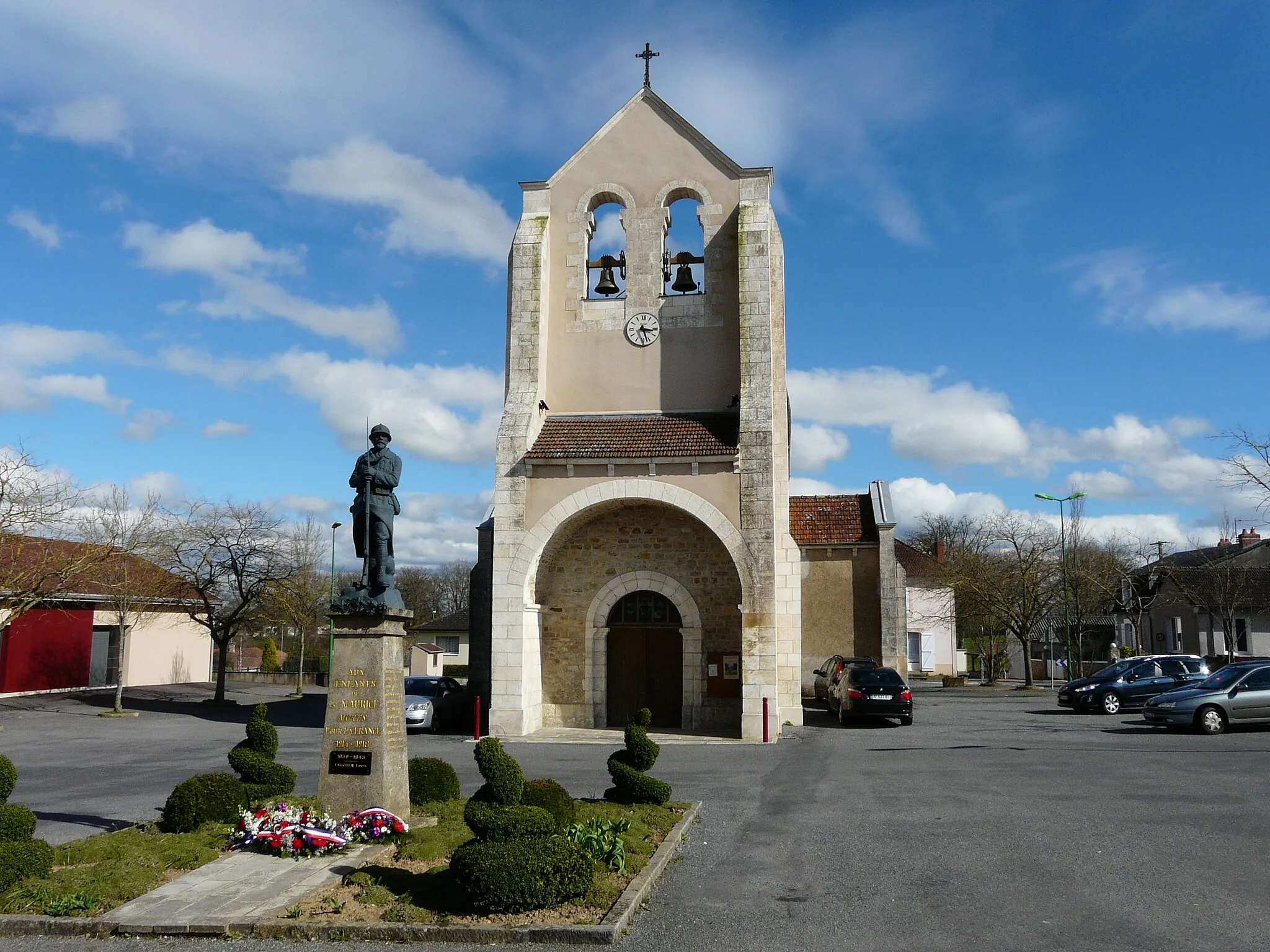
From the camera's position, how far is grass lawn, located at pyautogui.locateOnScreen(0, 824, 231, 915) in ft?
21.4

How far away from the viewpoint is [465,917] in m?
6.30

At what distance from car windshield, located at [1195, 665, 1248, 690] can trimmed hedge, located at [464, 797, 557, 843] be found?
16.8 metres

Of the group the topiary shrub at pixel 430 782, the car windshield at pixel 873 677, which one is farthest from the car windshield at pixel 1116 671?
the topiary shrub at pixel 430 782

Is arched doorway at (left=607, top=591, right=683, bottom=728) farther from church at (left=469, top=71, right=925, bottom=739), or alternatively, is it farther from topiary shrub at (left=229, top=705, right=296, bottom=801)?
topiary shrub at (left=229, top=705, right=296, bottom=801)

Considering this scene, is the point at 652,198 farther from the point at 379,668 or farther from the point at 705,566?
Answer: the point at 379,668

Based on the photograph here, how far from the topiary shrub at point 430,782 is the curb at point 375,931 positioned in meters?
3.40

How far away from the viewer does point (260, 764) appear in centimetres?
918

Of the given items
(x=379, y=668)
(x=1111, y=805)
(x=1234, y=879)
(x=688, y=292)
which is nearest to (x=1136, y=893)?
(x=1234, y=879)

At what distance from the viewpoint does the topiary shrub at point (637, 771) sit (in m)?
9.84

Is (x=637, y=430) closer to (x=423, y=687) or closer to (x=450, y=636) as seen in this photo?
(x=423, y=687)

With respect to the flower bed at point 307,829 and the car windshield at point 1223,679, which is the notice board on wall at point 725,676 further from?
the flower bed at point 307,829

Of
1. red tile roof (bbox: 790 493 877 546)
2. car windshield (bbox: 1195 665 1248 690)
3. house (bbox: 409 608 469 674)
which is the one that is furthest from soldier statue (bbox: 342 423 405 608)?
house (bbox: 409 608 469 674)

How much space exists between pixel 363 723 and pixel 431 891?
2.13 metres

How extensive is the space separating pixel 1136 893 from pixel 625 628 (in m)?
13.8
